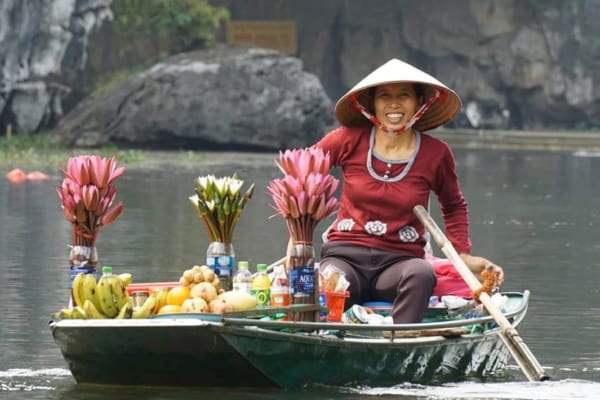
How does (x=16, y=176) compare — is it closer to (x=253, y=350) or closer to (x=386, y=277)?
(x=386, y=277)

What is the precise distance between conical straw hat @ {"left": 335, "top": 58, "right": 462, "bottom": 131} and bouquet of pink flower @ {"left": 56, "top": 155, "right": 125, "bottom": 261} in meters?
1.26

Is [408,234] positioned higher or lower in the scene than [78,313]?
higher

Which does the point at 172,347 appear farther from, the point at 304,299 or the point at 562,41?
the point at 562,41

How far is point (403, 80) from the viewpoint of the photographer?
27.6ft

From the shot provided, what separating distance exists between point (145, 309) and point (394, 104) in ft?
5.68

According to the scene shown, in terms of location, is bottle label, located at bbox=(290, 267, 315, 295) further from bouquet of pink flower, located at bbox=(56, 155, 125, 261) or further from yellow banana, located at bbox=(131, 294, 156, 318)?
bouquet of pink flower, located at bbox=(56, 155, 125, 261)

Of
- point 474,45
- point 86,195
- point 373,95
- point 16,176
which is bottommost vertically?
point 16,176

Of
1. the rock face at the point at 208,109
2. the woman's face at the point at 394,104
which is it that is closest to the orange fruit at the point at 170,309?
the woman's face at the point at 394,104

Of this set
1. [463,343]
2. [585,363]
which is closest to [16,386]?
[463,343]

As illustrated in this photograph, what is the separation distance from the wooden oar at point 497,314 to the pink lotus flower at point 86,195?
1.53 meters

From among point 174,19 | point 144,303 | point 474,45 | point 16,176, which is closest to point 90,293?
point 144,303

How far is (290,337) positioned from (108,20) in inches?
1194

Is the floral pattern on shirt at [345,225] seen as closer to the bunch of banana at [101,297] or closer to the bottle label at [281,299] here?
the bottle label at [281,299]

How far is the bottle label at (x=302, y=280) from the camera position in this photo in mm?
7734
